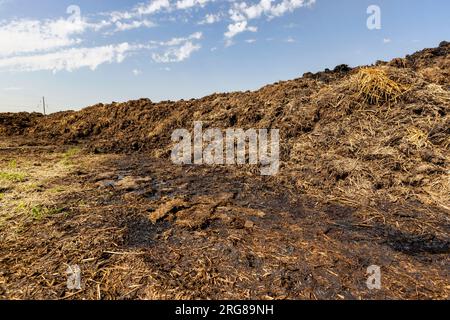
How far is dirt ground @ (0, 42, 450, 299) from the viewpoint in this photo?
305 centimetres

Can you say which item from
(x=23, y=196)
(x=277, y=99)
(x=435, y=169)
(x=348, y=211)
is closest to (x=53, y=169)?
(x=23, y=196)

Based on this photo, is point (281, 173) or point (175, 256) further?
point (281, 173)

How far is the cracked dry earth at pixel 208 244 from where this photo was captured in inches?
116

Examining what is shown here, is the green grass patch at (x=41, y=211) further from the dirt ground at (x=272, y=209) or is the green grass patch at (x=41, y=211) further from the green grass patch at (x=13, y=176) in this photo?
the green grass patch at (x=13, y=176)

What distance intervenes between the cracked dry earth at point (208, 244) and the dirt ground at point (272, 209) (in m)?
0.02

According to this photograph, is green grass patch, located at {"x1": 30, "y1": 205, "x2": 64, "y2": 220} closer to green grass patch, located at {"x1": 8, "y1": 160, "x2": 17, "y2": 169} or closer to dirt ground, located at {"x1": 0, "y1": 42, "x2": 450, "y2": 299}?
dirt ground, located at {"x1": 0, "y1": 42, "x2": 450, "y2": 299}

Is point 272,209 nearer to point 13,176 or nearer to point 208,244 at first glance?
point 208,244

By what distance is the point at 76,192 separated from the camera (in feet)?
18.1

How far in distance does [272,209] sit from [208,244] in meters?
1.31

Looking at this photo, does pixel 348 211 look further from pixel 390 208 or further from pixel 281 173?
pixel 281 173

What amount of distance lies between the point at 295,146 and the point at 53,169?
196 inches

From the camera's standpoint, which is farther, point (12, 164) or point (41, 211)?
point (12, 164)

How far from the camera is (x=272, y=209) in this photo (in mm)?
4652

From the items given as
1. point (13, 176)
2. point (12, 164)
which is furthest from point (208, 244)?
point (12, 164)
